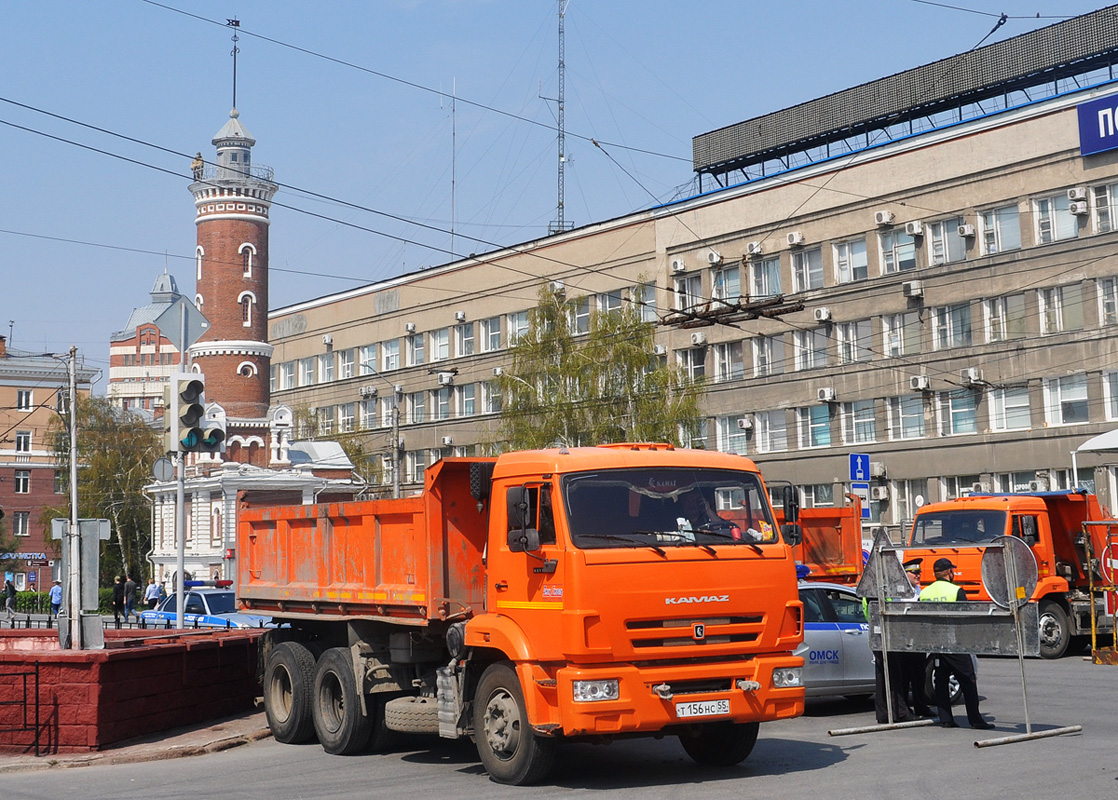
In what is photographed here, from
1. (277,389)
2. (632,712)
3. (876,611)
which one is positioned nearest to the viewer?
(632,712)

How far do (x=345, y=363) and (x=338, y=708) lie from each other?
58.7 meters

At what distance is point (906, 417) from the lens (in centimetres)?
4416

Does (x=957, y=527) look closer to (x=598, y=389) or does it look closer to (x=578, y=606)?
(x=578, y=606)

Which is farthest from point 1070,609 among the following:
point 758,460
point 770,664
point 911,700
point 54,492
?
point 54,492

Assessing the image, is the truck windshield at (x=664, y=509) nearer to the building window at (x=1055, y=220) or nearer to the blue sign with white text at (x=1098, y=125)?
the blue sign with white text at (x=1098, y=125)

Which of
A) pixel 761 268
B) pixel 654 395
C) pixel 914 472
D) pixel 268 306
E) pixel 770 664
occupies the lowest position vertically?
pixel 770 664

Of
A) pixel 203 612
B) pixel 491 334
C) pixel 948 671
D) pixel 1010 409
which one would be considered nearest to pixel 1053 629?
pixel 948 671

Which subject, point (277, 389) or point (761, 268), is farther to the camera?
point (277, 389)

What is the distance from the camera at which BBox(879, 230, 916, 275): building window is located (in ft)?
145

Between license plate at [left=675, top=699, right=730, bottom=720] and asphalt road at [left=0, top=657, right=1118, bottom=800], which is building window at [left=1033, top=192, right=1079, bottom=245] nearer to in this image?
asphalt road at [left=0, top=657, right=1118, bottom=800]

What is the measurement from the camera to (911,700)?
1415cm

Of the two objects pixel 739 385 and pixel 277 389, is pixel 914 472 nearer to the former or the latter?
pixel 739 385

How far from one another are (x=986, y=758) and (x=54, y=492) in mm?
94555

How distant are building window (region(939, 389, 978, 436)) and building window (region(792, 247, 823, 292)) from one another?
6630 millimetres
